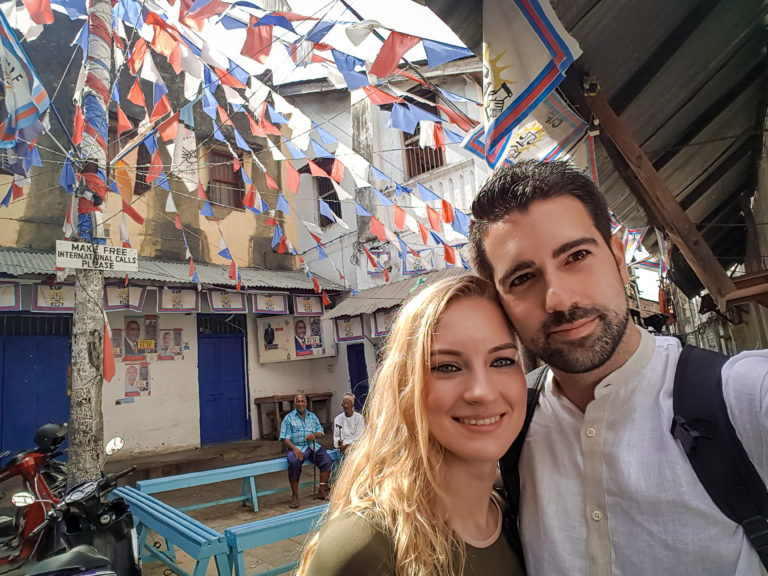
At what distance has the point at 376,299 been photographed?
1089cm

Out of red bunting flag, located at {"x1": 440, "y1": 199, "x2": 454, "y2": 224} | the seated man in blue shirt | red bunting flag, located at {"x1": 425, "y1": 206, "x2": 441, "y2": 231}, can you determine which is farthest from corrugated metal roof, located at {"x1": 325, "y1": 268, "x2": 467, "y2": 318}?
the seated man in blue shirt

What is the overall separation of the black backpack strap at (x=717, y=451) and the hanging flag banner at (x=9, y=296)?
29.8ft

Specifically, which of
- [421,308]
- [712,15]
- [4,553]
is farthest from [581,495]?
[4,553]

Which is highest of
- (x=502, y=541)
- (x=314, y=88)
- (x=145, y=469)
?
(x=314, y=88)

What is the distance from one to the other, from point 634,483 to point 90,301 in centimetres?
527

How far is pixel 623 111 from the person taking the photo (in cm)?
342

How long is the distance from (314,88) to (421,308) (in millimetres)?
12253

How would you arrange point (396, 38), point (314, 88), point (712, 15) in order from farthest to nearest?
point (314, 88) → point (396, 38) → point (712, 15)

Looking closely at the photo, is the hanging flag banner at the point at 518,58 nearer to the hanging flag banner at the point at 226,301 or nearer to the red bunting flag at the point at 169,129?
the red bunting flag at the point at 169,129

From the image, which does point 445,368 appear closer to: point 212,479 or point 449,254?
point 212,479

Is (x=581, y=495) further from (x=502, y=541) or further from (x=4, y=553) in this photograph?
(x=4, y=553)

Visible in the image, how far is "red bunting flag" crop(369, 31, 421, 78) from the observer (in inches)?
154

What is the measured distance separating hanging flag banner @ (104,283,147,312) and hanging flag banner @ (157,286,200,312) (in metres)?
0.40

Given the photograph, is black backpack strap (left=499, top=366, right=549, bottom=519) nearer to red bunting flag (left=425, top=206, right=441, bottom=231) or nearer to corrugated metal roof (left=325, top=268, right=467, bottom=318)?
red bunting flag (left=425, top=206, right=441, bottom=231)
